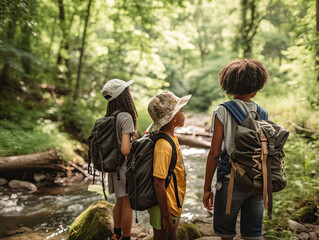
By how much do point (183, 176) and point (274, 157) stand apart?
0.81m

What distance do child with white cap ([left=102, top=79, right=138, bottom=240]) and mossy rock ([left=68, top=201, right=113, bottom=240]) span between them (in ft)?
1.43

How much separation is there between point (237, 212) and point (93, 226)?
2250 millimetres

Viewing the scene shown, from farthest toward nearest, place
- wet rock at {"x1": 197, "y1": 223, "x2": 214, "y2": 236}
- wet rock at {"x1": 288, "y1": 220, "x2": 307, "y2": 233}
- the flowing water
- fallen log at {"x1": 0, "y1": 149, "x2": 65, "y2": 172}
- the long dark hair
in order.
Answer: fallen log at {"x1": 0, "y1": 149, "x2": 65, "y2": 172} < the flowing water < wet rock at {"x1": 197, "y1": 223, "x2": 214, "y2": 236} < wet rock at {"x1": 288, "y1": 220, "x2": 307, "y2": 233} < the long dark hair

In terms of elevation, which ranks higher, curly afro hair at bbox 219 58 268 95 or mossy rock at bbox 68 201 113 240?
curly afro hair at bbox 219 58 268 95

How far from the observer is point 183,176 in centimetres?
211

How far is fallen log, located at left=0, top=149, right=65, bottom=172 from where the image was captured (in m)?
5.13

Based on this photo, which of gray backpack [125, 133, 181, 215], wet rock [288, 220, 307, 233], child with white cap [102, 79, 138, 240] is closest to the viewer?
gray backpack [125, 133, 181, 215]

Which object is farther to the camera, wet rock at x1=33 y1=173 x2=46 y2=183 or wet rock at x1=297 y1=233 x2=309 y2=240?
wet rock at x1=33 y1=173 x2=46 y2=183

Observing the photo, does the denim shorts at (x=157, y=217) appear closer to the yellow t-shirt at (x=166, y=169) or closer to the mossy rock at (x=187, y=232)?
the yellow t-shirt at (x=166, y=169)

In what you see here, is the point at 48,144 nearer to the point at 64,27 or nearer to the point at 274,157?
the point at 64,27

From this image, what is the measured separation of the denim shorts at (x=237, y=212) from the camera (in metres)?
1.81

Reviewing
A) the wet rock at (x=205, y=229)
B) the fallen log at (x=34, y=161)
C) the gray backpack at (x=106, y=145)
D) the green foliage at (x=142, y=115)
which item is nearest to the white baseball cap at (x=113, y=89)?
the gray backpack at (x=106, y=145)

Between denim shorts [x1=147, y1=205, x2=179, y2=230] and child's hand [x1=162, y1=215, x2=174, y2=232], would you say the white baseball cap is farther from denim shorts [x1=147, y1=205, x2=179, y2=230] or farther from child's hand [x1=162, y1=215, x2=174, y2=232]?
child's hand [x1=162, y1=215, x2=174, y2=232]

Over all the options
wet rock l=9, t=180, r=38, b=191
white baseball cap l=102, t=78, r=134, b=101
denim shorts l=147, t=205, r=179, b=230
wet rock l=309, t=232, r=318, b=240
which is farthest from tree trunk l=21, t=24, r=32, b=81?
wet rock l=309, t=232, r=318, b=240
